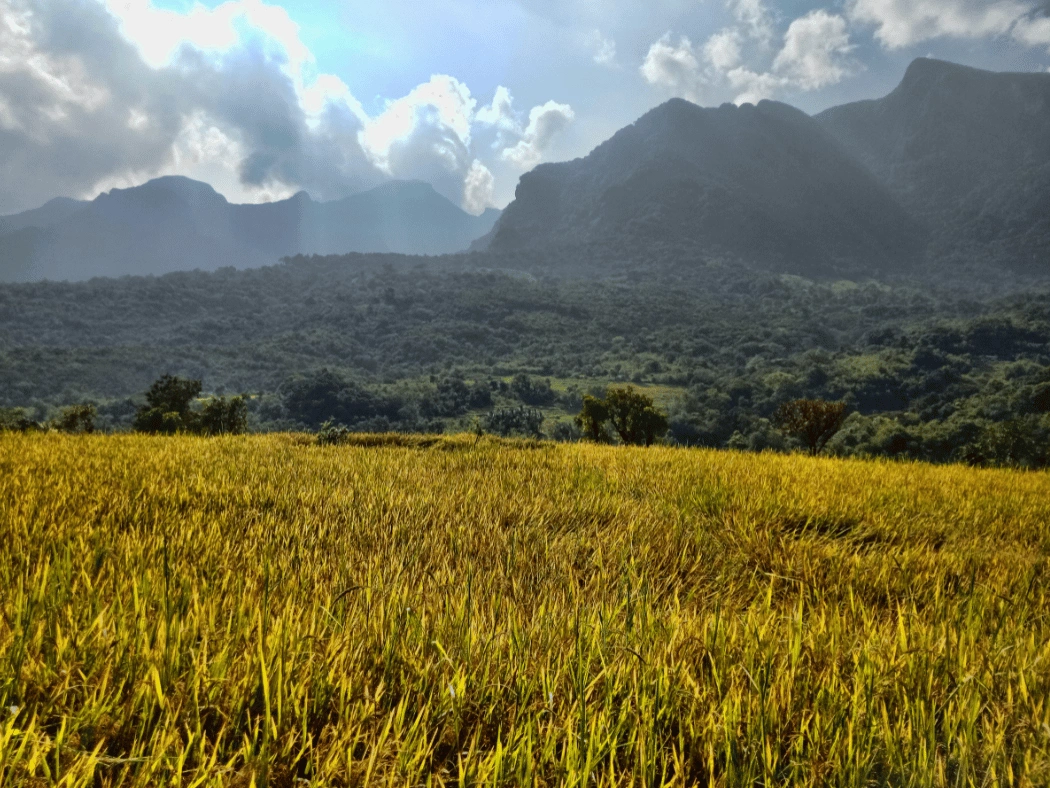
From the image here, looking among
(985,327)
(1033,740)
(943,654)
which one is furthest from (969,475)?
(985,327)

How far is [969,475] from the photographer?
871 centimetres

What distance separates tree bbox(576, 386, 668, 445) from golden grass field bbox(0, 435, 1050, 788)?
55.9 ft

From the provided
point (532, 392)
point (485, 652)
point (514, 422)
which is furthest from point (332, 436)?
point (532, 392)

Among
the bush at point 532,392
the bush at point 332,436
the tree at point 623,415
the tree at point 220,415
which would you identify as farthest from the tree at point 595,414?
the bush at point 532,392

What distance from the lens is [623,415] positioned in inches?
849

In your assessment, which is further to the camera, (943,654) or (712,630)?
(712,630)

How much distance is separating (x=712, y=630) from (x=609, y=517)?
104 inches

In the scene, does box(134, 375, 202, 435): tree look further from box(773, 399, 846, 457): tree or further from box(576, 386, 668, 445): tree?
box(773, 399, 846, 457): tree

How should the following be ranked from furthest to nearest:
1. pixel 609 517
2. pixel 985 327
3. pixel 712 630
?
pixel 985 327
pixel 609 517
pixel 712 630

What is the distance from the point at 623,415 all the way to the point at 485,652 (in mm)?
20068

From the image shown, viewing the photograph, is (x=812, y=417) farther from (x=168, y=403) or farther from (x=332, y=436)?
(x=168, y=403)

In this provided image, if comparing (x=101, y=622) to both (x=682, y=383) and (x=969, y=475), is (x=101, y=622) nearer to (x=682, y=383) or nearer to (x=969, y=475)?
(x=969, y=475)

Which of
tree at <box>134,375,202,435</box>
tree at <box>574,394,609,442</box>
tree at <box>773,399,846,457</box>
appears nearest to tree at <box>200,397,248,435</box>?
tree at <box>134,375,202,435</box>

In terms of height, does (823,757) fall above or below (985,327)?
below
